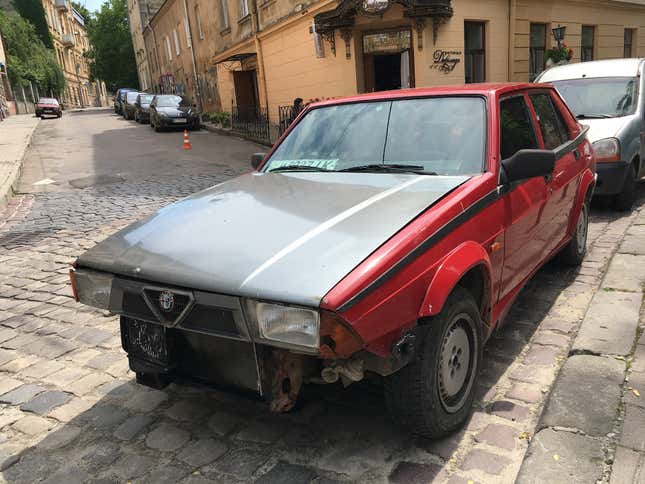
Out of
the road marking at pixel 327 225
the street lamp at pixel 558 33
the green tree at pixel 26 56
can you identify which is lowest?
the road marking at pixel 327 225

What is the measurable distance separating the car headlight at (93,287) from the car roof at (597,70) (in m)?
7.55

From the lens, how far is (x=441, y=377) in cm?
253

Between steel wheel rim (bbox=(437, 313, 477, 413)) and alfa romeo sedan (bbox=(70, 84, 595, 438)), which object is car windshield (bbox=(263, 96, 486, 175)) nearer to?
alfa romeo sedan (bbox=(70, 84, 595, 438))

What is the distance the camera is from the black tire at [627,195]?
6664 millimetres

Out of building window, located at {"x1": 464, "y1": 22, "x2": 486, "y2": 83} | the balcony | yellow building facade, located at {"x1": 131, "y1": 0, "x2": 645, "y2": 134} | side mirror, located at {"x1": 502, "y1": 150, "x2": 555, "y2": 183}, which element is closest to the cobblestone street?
side mirror, located at {"x1": 502, "y1": 150, "x2": 555, "y2": 183}

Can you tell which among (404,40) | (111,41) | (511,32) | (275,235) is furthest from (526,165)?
(111,41)

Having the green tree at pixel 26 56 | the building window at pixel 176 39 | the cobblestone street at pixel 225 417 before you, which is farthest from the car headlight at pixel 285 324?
the green tree at pixel 26 56

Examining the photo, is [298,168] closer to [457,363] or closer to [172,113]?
[457,363]

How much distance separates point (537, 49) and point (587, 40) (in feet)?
12.7

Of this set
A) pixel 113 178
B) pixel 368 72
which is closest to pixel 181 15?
pixel 368 72

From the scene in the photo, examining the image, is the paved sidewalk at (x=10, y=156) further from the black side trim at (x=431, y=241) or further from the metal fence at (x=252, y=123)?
the black side trim at (x=431, y=241)

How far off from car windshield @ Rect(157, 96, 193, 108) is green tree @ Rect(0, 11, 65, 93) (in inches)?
1093

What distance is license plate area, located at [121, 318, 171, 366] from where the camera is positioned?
8.29 feet

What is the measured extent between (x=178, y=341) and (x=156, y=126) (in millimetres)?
22278
